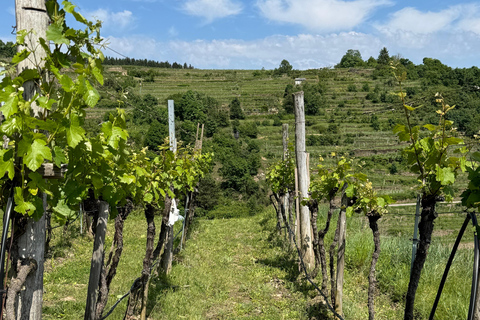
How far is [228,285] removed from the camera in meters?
5.62

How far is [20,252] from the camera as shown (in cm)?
176

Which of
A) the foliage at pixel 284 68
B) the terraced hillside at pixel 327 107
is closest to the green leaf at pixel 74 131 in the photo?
the terraced hillside at pixel 327 107

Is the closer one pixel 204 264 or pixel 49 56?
pixel 49 56

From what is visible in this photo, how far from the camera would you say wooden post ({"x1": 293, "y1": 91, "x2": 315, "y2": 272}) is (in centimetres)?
554

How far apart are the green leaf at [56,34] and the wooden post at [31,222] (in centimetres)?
15

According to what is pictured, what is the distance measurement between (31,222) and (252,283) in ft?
14.5

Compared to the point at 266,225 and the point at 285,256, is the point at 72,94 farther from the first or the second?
the point at 266,225

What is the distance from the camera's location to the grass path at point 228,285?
15.1 ft

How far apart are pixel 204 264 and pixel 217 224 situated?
499 cm

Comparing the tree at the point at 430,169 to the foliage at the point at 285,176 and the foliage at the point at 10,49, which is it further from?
the foliage at the point at 285,176

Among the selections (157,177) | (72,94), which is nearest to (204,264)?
(157,177)

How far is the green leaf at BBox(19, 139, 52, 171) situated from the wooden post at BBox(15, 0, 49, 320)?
29cm

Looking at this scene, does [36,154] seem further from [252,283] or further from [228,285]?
[252,283]

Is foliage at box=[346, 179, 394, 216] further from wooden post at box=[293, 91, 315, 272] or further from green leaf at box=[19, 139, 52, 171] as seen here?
green leaf at box=[19, 139, 52, 171]
